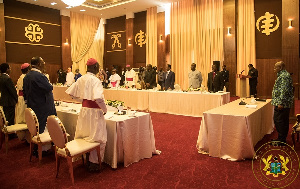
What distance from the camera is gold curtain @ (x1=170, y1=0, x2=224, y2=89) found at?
11.8m

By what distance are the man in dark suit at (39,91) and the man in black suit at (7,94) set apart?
3.03 ft

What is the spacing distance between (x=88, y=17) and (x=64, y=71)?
152 inches

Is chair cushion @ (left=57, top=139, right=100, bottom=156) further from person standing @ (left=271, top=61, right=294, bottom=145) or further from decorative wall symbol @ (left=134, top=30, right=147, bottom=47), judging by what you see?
decorative wall symbol @ (left=134, top=30, right=147, bottom=47)

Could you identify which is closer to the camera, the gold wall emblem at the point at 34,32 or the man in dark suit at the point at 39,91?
the man in dark suit at the point at 39,91

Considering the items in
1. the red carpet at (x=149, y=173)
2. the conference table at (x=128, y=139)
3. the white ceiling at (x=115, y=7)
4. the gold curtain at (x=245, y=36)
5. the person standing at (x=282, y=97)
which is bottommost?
the red carpet at (x=149, y=173)

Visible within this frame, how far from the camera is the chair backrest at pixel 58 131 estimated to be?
3.09m

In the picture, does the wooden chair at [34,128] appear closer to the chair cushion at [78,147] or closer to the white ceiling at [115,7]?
the chair cushion at [78,147]

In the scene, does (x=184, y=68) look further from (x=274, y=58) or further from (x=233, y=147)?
(x=233, y=147)

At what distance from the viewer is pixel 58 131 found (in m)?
3.12

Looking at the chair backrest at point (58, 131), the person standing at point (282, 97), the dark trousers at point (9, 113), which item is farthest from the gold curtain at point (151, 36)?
the chair backrest at point (58, 131)

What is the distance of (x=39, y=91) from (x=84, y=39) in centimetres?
1190

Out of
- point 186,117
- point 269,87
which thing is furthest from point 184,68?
point 186,117

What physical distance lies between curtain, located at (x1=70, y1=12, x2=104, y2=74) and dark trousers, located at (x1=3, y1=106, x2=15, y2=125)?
1002 centimetres

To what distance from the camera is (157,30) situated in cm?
1352
